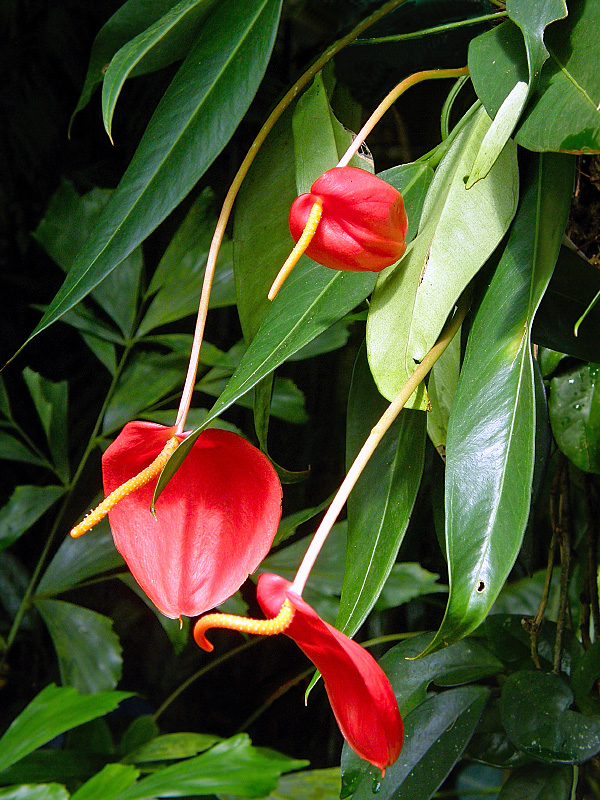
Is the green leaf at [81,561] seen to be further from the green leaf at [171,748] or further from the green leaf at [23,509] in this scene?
the green leaf at [171,748]

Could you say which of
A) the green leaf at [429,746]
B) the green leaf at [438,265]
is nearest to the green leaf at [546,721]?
the green leaf at [429,746]

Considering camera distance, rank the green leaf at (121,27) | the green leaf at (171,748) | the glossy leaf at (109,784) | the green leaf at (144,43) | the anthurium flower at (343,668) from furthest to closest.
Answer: the green leaf at (171,748), the glossy leaf at (109,784), the green leaf at (121,27), the green leaf at (144,43), the anthurium flower at (343,668)

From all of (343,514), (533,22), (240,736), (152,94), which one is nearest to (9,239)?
(152,94)

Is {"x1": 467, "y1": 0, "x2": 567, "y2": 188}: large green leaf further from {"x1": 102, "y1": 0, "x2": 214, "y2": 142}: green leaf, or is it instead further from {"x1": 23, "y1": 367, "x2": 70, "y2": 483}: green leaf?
{"x1": 23, "y1": 367, "x2": 70, "y2": 483}: green leaf

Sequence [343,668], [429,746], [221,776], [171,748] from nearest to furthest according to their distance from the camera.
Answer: [343,668]
[429,746]
[221,776]
[171,748]

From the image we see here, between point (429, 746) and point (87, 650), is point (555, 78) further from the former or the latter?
point (87, 650)

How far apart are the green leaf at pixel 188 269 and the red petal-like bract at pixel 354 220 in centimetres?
48

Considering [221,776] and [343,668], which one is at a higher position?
[343,668]

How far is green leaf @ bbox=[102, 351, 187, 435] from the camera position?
2.58ft

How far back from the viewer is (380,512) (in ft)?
1.05

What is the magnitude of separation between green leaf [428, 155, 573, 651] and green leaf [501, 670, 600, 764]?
0.73 feet

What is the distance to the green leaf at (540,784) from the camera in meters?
0.43

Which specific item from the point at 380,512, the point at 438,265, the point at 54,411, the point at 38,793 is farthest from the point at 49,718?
the point at 438,265

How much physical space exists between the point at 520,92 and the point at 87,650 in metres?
0.76
